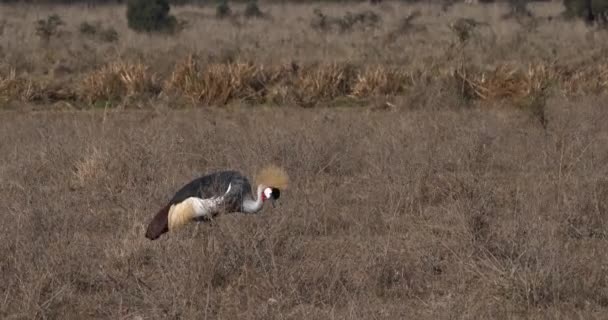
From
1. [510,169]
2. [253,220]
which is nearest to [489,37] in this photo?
[510,169]

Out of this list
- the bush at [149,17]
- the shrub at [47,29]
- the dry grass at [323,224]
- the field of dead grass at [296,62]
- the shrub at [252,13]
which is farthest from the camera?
the shrub at [252,13]

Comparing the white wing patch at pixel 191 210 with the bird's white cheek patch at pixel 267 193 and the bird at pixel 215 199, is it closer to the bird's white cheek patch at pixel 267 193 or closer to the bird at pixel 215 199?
the bird at pixel 215 199

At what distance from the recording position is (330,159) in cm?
1038

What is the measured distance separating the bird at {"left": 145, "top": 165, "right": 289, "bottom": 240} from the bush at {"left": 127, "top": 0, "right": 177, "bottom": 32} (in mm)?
24037

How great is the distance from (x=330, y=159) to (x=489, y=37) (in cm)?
1655

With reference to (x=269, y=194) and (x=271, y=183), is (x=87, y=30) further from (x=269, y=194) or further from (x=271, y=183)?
(x=269, y=194)

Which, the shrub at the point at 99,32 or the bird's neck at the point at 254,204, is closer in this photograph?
the bird's neck at the point at 254,204

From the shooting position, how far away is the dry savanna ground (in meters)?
6.00

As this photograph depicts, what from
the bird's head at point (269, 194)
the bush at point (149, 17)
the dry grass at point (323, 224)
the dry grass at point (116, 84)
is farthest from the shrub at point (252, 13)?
the bird's head at point (269, 194)

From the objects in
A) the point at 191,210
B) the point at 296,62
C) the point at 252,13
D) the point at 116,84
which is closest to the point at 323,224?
the point at 191,210

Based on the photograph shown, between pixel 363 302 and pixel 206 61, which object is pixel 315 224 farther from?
pixel 206 61

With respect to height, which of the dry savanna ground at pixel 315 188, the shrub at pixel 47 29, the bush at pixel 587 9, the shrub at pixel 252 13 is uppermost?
the dry savanna ground at pixel 315 188

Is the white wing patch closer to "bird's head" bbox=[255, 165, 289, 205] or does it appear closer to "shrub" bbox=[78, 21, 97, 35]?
"bird's head" bbox=[255, 165, 289, 205]

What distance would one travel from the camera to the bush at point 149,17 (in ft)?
103
